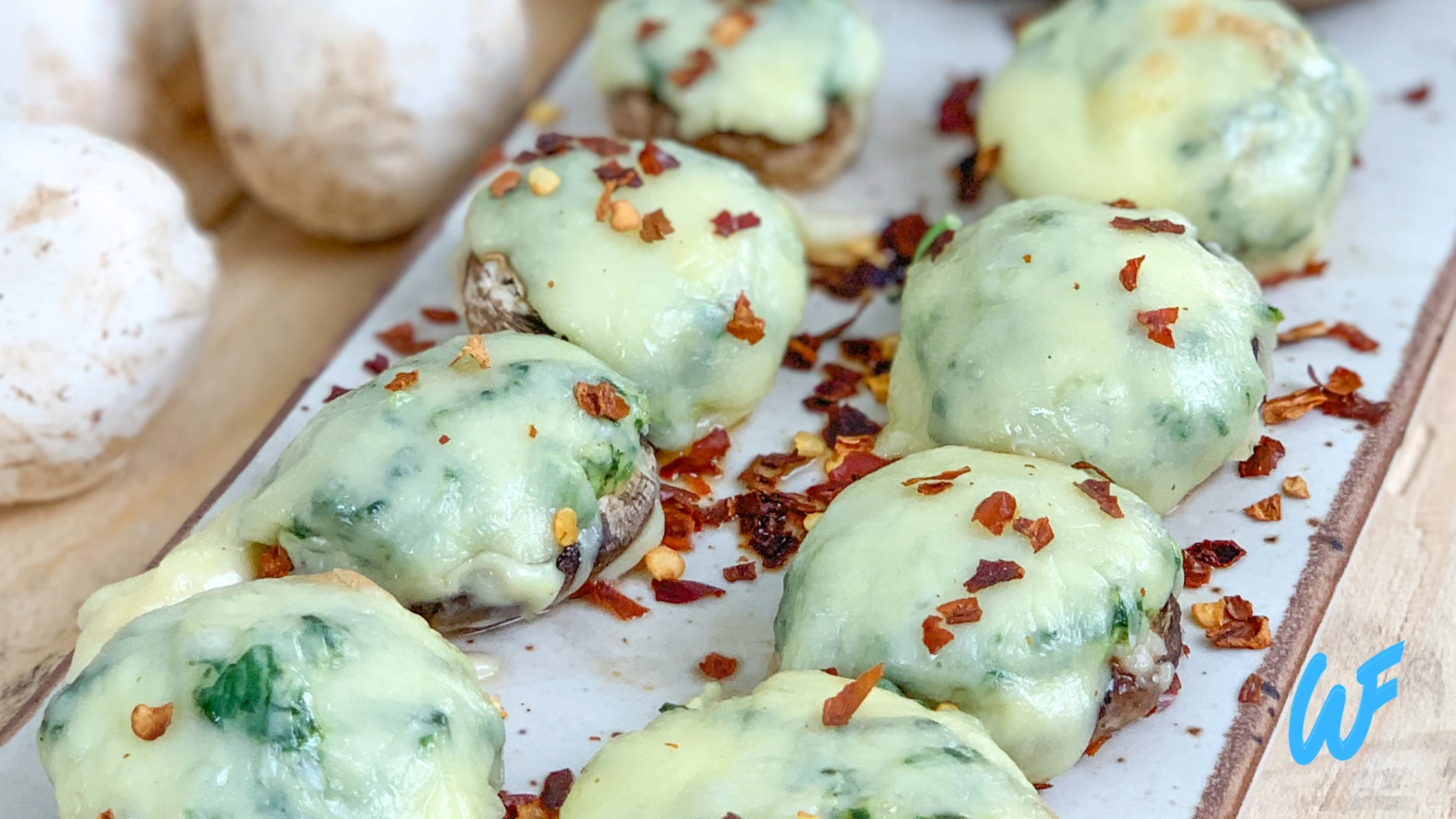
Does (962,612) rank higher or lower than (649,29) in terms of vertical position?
lower

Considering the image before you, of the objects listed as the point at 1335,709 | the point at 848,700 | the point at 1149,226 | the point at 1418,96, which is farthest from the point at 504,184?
the point at 1418,96

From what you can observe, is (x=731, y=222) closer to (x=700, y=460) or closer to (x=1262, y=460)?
(x=700, y=460)

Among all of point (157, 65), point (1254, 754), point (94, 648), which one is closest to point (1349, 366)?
point (1254, 754)

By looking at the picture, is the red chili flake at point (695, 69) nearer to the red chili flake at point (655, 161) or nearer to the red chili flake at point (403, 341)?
the red chili flake at point (655, 161)

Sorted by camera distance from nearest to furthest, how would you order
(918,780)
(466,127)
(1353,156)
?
(918,780) < (1353,156) < (466,127)

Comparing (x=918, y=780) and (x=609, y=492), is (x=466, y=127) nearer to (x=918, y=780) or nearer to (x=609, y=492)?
(x=609, y=492)
